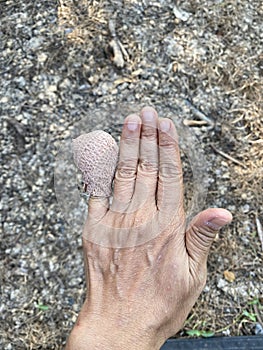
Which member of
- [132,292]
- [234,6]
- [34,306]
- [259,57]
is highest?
[234,6]

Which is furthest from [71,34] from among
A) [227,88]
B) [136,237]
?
[136,237]

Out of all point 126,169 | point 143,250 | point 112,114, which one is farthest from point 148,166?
point 112,114

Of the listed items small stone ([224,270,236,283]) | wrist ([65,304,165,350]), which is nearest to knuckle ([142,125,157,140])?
wrist ([65,304,165,350])

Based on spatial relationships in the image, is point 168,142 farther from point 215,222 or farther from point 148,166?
point 215,222

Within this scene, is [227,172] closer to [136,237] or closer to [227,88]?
[227,88]

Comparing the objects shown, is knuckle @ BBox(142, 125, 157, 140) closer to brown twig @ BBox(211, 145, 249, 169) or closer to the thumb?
the thumb

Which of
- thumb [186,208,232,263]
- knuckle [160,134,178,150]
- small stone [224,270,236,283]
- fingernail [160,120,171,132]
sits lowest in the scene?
small stone [224,270,236,283]

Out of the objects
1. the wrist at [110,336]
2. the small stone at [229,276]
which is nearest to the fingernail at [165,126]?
the wrist at [110,336]
